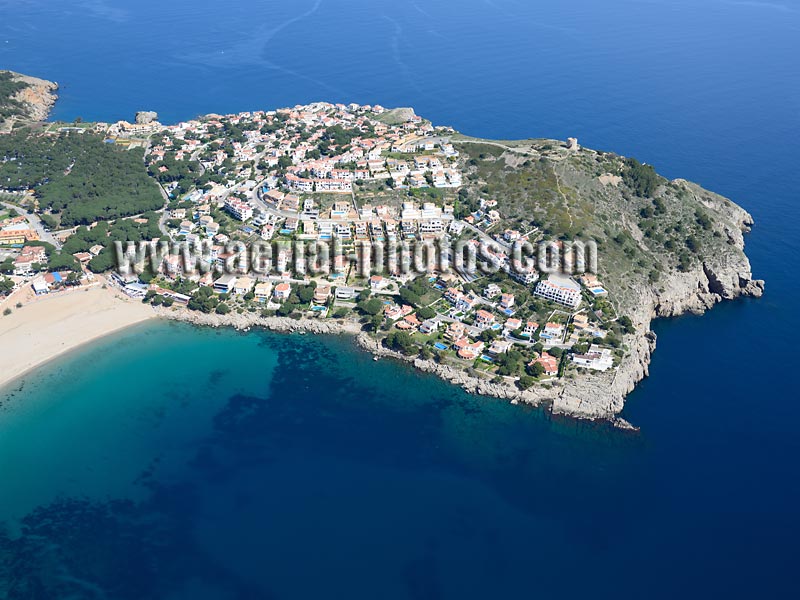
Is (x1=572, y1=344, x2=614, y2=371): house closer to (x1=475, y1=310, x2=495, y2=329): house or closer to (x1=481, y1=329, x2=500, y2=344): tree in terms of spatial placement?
(x1=481, y1=329, x2=500, y2=344): tree

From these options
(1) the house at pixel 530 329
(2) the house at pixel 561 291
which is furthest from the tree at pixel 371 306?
(2) the house at pixel 561 291

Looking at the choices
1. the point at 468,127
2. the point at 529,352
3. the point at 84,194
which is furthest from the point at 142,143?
the point at 529,352

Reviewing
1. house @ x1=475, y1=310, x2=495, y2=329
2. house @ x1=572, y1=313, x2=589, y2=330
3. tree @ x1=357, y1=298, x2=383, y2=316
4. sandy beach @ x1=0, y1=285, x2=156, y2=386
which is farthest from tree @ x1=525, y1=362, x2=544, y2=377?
sandy beach @ x1=0, y1=285, x2=156, y2=386

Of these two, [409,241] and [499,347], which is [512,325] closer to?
[499,347]

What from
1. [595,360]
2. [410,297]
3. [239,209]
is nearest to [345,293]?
[410,297]

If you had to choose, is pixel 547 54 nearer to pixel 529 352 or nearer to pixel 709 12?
pixel 709 12

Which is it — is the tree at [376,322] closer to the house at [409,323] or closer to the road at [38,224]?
the house at [409,323]
